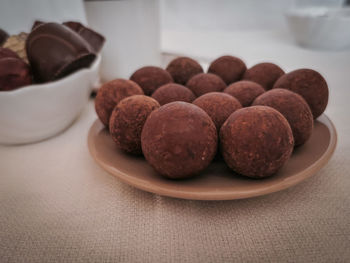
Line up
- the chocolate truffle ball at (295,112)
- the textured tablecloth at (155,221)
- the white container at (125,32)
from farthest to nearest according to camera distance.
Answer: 1. the white container at (125,32)
2. the chocolate truffle ball at (295,112)
3. the textured tablecloth at (155,221)

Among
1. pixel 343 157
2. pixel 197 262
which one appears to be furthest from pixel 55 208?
pixel 343 157

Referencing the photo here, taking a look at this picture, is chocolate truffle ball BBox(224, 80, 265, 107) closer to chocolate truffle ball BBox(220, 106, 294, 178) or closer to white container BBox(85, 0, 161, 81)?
chocolate truffle ball BBox(220, 106, 294, 178)

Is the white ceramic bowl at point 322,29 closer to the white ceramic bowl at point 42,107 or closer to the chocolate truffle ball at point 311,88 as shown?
the chocolate truffle ball at point 311,88

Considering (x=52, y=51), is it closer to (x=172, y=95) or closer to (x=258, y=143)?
(x=172, y=95)

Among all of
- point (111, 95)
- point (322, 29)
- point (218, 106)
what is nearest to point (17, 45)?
point (111, 95)

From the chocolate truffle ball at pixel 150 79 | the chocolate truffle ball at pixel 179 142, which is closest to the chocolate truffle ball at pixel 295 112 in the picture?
the chocolate truffle ball at pixel 179 142

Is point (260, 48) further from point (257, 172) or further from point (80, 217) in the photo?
point (80, 217)

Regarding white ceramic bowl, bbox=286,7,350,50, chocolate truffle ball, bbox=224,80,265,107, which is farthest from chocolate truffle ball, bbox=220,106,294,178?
white ceramic bowl, bbox=286,7,350,50
